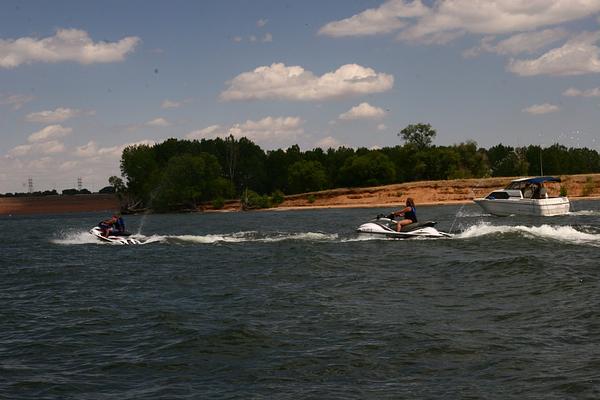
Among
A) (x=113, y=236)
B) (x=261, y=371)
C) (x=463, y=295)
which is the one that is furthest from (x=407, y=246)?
(x=261, y=371)

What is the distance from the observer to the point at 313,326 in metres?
15.1

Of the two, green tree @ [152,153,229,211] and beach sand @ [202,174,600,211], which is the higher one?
green tree @ [152,153,229,211]

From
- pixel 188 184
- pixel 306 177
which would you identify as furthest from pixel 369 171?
pixel 188 184

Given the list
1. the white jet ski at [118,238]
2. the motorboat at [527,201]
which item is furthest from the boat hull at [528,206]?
the white jet ski at [118,238]

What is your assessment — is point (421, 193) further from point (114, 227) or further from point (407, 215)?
point (407, 215)

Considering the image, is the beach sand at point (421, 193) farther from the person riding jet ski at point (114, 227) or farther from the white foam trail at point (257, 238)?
the person riding jet ski at point (114, 227)

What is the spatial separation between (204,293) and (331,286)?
12.1 ft

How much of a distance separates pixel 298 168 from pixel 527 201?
233 feet

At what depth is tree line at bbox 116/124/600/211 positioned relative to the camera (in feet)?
372

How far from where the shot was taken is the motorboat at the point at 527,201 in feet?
160

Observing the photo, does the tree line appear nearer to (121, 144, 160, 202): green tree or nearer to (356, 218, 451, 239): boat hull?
(121, 144, 160, 202): green tree

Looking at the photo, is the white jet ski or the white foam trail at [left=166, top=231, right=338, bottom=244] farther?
the white jet ski

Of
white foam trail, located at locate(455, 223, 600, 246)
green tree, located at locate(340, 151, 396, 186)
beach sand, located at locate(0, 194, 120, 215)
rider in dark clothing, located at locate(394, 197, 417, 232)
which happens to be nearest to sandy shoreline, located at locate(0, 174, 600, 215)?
green tree, located at locate(340, 151, 396, 186)

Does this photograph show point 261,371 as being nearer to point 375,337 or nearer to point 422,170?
point 375,337
